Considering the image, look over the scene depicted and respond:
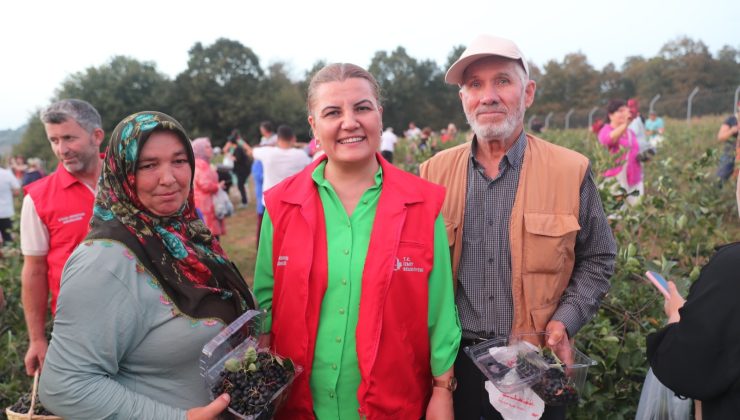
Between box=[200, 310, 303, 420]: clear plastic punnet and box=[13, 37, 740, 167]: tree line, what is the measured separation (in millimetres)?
37280

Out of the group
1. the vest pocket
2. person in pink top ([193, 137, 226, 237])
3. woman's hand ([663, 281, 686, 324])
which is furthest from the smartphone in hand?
person in pink top ([193, 137, 226, 237])

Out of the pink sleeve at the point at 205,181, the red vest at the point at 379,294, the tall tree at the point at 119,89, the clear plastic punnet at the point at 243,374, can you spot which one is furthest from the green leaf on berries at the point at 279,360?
the tall tree at the point at 119,89

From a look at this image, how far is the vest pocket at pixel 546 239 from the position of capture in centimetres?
193

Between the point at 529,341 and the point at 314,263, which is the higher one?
the point at 314,263

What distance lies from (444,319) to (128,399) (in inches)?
42.3

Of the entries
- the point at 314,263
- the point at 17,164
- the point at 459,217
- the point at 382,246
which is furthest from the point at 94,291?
the point at 17,164

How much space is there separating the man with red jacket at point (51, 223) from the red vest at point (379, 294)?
1465mm

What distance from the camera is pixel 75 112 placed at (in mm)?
2828

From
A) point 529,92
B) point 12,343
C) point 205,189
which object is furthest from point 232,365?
point 205,189

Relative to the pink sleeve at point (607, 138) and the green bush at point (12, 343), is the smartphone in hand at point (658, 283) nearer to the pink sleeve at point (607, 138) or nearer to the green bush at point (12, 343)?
the green bush at point (12, 343)

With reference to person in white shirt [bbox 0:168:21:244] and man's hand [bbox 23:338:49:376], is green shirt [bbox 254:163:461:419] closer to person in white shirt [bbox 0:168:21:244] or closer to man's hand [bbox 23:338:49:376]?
man's hand [bbox 23:338:49:376]

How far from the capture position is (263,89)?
149ft

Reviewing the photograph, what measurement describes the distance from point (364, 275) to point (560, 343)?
0.82 meters

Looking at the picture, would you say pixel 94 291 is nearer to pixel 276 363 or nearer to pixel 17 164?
pixel 276 363
